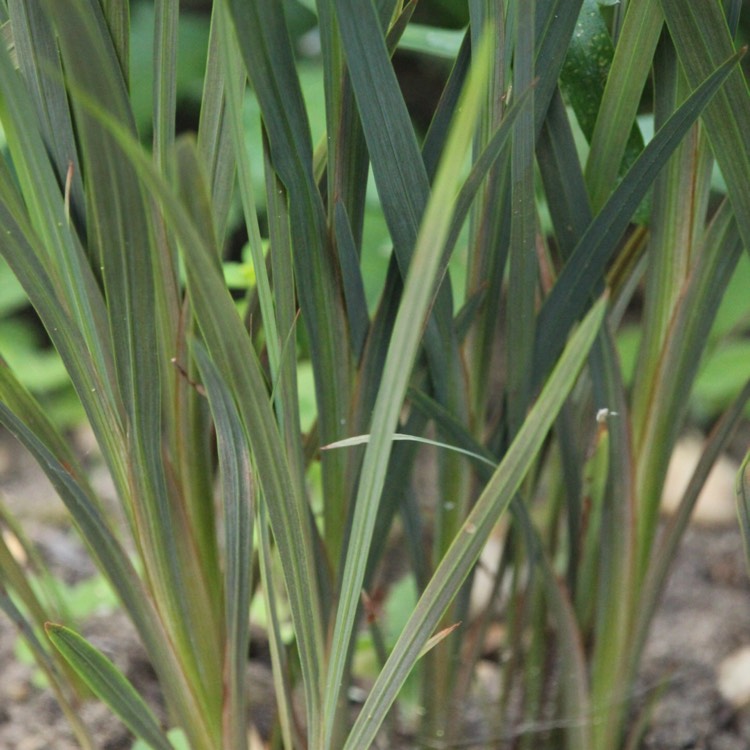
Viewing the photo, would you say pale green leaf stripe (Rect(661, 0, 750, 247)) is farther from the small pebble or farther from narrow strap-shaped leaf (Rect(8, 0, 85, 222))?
the small pebble

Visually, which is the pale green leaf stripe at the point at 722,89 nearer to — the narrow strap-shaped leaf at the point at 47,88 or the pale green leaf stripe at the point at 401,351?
the pale green leaf stripe at the point at 401,351

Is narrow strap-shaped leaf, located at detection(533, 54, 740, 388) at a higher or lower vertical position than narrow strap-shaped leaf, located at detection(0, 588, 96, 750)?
higher

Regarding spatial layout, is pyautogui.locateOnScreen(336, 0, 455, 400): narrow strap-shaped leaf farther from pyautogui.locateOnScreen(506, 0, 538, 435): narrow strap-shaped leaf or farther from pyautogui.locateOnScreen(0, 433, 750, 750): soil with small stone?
pyautogui.locateOnScreen(0, 433, 750, 750): soil with small stone

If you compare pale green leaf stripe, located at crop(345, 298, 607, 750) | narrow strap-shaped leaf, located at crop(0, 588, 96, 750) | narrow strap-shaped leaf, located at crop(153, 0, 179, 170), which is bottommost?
narrow strap-shaped leaf, located at crop(0, 588, 96, 750)

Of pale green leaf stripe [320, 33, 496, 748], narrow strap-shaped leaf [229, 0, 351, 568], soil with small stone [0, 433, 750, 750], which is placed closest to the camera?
pale green leaf stripe [320, 33, 496, 748]

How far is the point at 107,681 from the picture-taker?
1.09ft

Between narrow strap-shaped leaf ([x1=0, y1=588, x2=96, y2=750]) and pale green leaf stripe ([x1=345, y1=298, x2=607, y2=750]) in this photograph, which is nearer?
pale green leaf stripe ([x1=345, y1=298, x2=607, y2=750])

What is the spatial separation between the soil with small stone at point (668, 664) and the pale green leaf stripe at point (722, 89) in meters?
0.34

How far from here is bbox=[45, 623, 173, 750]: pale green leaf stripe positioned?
0.31 meters

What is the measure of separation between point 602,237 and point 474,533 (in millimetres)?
147

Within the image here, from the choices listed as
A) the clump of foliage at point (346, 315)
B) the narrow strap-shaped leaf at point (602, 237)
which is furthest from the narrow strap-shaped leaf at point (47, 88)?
the narrow strap-shaped leaf at point (602, 237)

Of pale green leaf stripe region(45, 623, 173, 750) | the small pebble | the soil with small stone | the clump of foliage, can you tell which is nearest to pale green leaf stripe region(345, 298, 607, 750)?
the clump of foliage

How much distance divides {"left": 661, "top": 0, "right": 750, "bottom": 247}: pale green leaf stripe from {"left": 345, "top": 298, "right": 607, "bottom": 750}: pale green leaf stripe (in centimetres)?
10

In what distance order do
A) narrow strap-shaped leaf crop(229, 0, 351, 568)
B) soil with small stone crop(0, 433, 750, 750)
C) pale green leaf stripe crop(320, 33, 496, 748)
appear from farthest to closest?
soil with small stone crop(0, 433, 750, 750) → narrow strap-shaped leaf crop(229, 0, 351, 568) → pale green leaf stripe crop(320, 33, 496, 748)
